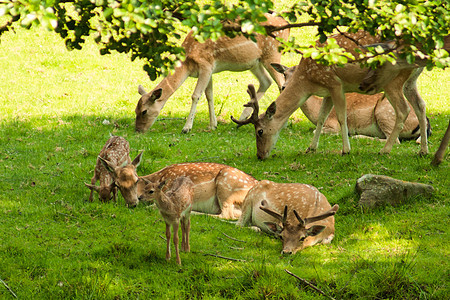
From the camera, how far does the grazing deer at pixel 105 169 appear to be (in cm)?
761

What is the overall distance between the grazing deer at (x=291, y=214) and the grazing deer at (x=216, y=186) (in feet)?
1.29

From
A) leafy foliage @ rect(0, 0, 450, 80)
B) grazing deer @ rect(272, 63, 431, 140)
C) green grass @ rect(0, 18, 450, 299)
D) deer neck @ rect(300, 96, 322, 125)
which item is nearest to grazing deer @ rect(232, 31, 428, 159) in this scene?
green grass @ rect(0, 18, 450, 299)

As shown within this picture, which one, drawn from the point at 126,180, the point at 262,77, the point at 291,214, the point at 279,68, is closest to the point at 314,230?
the point at 291,214

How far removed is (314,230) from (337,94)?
431 centimetres

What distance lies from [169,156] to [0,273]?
5.09 metres

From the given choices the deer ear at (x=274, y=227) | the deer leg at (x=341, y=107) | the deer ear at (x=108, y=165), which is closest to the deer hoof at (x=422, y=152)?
the deer leg at (x=341, y=107)

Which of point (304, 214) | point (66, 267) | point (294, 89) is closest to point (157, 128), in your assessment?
point (294, 89)

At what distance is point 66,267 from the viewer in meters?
5.60

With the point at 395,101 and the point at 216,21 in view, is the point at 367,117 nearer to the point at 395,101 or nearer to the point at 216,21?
the point at 395,101

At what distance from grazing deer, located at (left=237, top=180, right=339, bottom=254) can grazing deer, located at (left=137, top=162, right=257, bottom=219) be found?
392 millimetres

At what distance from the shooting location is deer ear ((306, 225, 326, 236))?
6.28 meters

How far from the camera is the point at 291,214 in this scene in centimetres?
683

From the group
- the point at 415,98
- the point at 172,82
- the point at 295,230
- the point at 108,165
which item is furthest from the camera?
the point at 172,82

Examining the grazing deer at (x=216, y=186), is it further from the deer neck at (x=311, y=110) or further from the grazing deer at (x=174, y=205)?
the deer neck at (x=311, y=110)
